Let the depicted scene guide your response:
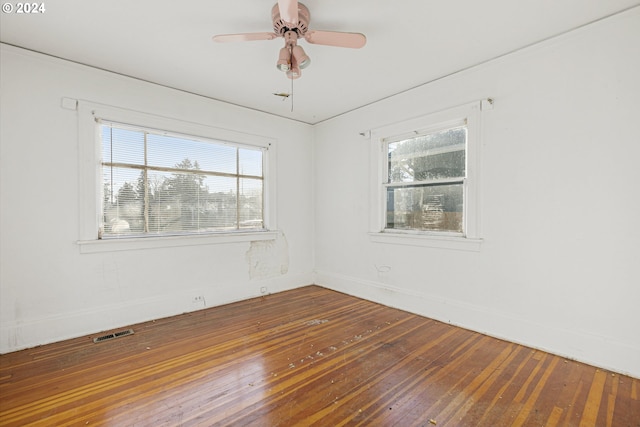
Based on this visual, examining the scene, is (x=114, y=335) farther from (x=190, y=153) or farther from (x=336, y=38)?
(x=336, y=38)

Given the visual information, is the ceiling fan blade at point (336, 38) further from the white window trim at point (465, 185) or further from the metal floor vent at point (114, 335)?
the metal floor vent at point (114, 335)

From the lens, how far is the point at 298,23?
2.01 m

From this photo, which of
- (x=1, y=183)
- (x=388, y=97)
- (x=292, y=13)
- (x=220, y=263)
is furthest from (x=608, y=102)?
(x=1, y=183)

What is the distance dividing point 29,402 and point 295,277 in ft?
10.1

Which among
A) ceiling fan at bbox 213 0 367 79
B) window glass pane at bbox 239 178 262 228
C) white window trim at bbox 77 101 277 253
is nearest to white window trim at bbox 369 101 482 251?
ceiling fan at bbox 213 0 367 79

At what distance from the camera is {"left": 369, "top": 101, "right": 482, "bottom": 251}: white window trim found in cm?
293

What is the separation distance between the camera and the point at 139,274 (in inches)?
126

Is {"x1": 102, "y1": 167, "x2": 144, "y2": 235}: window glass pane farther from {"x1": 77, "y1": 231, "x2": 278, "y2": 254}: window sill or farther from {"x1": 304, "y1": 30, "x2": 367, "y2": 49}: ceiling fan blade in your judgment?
{"x1": 304, "y1": 30, "x2": 367, "y2": 49}: ceiling fan blade

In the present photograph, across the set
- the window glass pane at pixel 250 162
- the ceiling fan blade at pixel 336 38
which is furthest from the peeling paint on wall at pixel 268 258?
the ceiling fan blade at pixel 336 38

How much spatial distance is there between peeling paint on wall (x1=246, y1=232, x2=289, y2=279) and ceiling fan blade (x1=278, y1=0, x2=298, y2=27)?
2.92 metres

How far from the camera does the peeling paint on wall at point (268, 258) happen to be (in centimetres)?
410

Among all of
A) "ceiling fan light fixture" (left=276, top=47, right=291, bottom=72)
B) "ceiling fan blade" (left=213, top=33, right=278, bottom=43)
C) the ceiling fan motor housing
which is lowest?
"ceiling fan light fixture" (left=276, top=47, right=291, bottom=72)

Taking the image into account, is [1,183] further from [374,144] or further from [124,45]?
[374,144]

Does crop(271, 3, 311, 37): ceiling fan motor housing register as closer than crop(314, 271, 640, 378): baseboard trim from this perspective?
Yes
